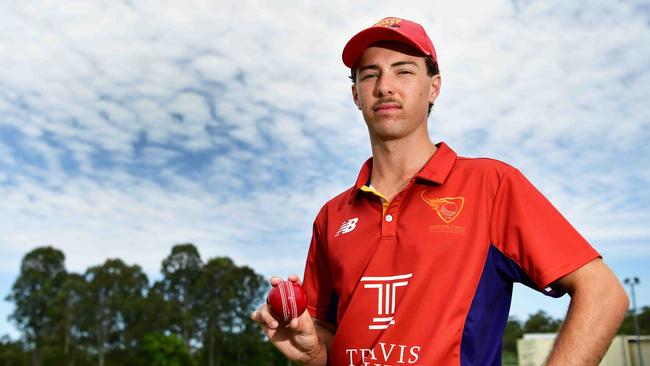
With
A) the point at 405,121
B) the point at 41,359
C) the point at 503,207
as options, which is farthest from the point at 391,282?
the point at 41,359

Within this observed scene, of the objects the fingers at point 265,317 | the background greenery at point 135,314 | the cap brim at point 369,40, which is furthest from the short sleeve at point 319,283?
the background greenery at point 135,314

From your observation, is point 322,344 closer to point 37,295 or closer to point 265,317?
point 265,317

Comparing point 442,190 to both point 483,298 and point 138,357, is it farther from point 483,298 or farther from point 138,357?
point 138,357

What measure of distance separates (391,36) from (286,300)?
4.94 feet

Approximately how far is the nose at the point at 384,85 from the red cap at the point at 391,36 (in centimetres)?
22

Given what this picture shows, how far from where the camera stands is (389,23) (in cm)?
363

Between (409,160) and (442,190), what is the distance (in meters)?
0.32

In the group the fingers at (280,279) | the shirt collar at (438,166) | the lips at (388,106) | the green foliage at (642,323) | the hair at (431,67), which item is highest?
the green foliage at (642,323)

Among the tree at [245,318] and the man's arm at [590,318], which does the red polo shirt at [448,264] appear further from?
the tree at [245,318]

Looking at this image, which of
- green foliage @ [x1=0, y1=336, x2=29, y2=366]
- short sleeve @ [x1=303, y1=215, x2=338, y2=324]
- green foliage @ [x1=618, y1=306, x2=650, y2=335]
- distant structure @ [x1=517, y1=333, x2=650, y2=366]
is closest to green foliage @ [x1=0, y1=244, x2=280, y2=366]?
green foliage @ [x1=0, y1=336, x2=29, y2=366]

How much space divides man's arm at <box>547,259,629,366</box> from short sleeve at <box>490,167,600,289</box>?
8 cm

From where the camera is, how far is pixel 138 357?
77.1 meters

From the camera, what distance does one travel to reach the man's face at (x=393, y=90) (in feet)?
11.5

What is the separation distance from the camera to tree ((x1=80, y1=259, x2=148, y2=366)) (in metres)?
72.4
